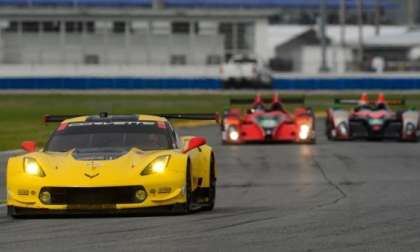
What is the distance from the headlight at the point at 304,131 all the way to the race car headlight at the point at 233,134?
143 cm

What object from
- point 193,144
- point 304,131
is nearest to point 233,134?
point 304,131

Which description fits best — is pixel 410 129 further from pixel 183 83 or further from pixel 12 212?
pixel 183 83

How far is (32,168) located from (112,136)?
4.10ft

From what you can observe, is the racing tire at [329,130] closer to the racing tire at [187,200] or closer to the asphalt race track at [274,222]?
the asphalt race track at [274,222]

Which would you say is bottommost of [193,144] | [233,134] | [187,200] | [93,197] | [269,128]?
[233,134]

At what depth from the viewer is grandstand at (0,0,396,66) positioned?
252ft

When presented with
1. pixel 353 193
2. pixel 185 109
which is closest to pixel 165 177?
pixel 353 193

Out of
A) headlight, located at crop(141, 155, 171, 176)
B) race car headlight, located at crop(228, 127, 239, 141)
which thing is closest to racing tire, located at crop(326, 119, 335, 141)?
race car headlight, located at crop(228, 127, 239, 141)

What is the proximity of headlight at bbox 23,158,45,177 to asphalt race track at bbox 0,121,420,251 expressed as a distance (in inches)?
18.2

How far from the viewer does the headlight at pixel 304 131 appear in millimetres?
26672

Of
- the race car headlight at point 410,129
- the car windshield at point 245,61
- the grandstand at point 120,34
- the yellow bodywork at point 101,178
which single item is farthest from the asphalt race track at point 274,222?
the grandstand at point 120,34

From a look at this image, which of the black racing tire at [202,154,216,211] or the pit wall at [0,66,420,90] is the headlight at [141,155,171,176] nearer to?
the black racing tire at [202,154,216,211]

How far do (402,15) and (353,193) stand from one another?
386 feet

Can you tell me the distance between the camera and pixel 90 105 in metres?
48.4
